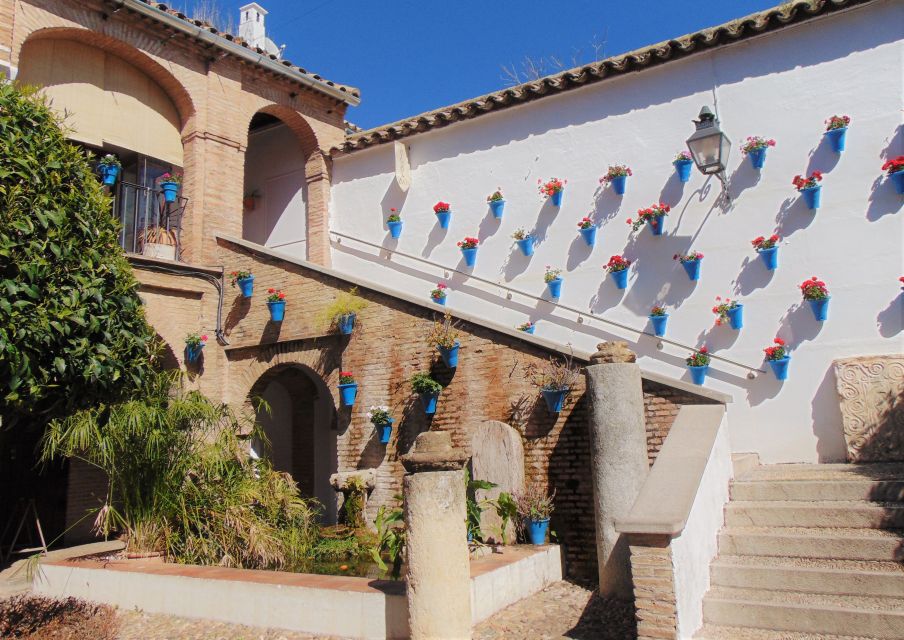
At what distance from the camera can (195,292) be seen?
36.8 feet

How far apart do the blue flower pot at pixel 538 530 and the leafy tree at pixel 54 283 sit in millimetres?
5073

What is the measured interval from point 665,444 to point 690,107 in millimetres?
5275

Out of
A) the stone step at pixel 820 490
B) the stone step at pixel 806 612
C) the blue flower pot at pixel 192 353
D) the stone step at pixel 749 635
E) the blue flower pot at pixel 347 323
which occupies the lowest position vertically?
the stone step at pixel 749 635

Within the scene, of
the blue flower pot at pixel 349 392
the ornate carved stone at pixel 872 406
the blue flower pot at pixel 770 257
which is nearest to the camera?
the ornate carved stone at pixel 872 406

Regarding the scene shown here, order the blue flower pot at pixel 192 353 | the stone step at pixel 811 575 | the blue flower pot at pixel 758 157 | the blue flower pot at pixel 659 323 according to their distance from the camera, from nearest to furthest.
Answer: the stone step at pixel 811 575, the blue flower pot at pixel 758 157, the blue flower pot at pixel 659 323, the blue flower pot at pixel 192 353

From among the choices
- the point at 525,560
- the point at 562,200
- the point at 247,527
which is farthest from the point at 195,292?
the point at 525,560

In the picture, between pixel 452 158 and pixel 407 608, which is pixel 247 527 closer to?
pixel 407 608

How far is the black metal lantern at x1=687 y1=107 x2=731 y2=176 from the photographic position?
27.3ft

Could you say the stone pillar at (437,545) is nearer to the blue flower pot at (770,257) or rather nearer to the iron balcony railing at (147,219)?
the blue flower pot at (770,257)

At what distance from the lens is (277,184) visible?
555 inches

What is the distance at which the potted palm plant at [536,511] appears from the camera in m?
7.37

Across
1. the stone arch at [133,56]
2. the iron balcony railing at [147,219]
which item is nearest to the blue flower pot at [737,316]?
the iron balcony railing at [147,219]

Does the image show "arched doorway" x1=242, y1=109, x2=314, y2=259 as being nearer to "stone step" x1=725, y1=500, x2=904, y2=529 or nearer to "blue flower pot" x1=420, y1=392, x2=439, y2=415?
"blue flower pot" x1=420, y1=392, x2=439, y2=415

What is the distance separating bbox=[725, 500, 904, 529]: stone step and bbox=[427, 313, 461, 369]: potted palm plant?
363 cm
